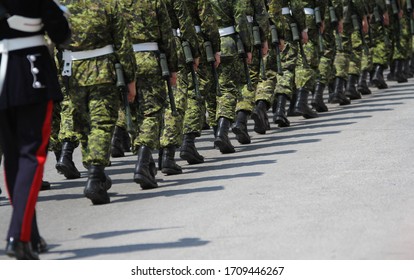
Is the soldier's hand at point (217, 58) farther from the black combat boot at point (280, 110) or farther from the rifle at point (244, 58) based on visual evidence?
the black combat boot at point (280, 110)

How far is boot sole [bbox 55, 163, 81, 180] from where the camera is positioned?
39.0ft

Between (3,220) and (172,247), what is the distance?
2.40 m

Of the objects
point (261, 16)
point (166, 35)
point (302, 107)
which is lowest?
point (302, 107)

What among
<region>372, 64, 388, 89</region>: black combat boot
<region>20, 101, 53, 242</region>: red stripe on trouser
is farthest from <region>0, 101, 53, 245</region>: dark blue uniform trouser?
<region>372, 64, 388, 89</region>: black combat boot

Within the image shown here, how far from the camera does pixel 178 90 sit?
12.0 m

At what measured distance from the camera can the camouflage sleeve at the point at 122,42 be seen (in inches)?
391

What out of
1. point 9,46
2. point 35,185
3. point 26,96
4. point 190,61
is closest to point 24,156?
point 35,185

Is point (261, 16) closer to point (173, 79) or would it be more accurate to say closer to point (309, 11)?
point (309, 11)

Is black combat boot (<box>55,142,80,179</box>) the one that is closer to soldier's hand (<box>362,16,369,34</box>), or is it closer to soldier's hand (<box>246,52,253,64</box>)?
soldier's hand (<box>246,52,253,64</box>)

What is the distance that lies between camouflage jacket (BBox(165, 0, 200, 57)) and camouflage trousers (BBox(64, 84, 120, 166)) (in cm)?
182

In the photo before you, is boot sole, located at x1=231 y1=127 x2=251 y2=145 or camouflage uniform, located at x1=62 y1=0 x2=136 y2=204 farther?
boot sole, located at x1=231 y1=127 x2=251 y2=145

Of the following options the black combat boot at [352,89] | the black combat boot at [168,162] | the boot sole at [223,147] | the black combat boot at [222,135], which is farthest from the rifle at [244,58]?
the black combat boot at [352,89]

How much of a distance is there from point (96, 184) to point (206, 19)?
299 centimetres

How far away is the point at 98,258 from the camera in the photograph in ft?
25.8
